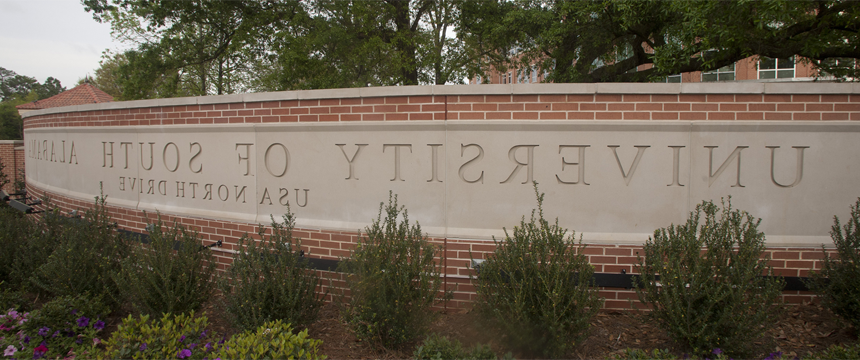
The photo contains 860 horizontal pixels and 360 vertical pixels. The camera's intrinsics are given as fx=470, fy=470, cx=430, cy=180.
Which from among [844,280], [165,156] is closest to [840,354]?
[844,280]

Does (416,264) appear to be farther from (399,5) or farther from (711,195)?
(399,5)

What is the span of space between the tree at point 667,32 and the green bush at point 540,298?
18.2 ft

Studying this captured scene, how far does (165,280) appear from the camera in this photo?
3.43 m

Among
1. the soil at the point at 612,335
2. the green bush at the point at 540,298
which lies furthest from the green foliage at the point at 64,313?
the green bush at the point at 540,298

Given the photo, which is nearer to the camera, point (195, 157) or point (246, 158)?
point (246, 158)

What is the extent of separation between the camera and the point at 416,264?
10.5ft

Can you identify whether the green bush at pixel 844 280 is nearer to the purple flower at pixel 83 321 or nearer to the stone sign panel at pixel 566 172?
the stone sign panel at pixel 566 172

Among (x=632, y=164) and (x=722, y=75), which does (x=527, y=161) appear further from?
(x=722, y=75)

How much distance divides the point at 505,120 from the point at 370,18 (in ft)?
40.7

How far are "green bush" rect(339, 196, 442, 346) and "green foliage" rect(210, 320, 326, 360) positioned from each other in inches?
19.7

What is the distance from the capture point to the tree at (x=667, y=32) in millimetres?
7320

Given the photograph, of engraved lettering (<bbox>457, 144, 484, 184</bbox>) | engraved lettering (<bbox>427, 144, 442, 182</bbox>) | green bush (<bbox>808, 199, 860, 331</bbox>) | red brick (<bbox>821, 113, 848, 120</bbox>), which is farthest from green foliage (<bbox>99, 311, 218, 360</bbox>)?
red brick (<bbox>821, 113, 848, 120</bbox>)

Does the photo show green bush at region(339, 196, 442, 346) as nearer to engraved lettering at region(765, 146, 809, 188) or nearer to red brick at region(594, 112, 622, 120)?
red brick at region(594, 112, 622, 120)

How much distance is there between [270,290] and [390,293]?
2.87 feet
